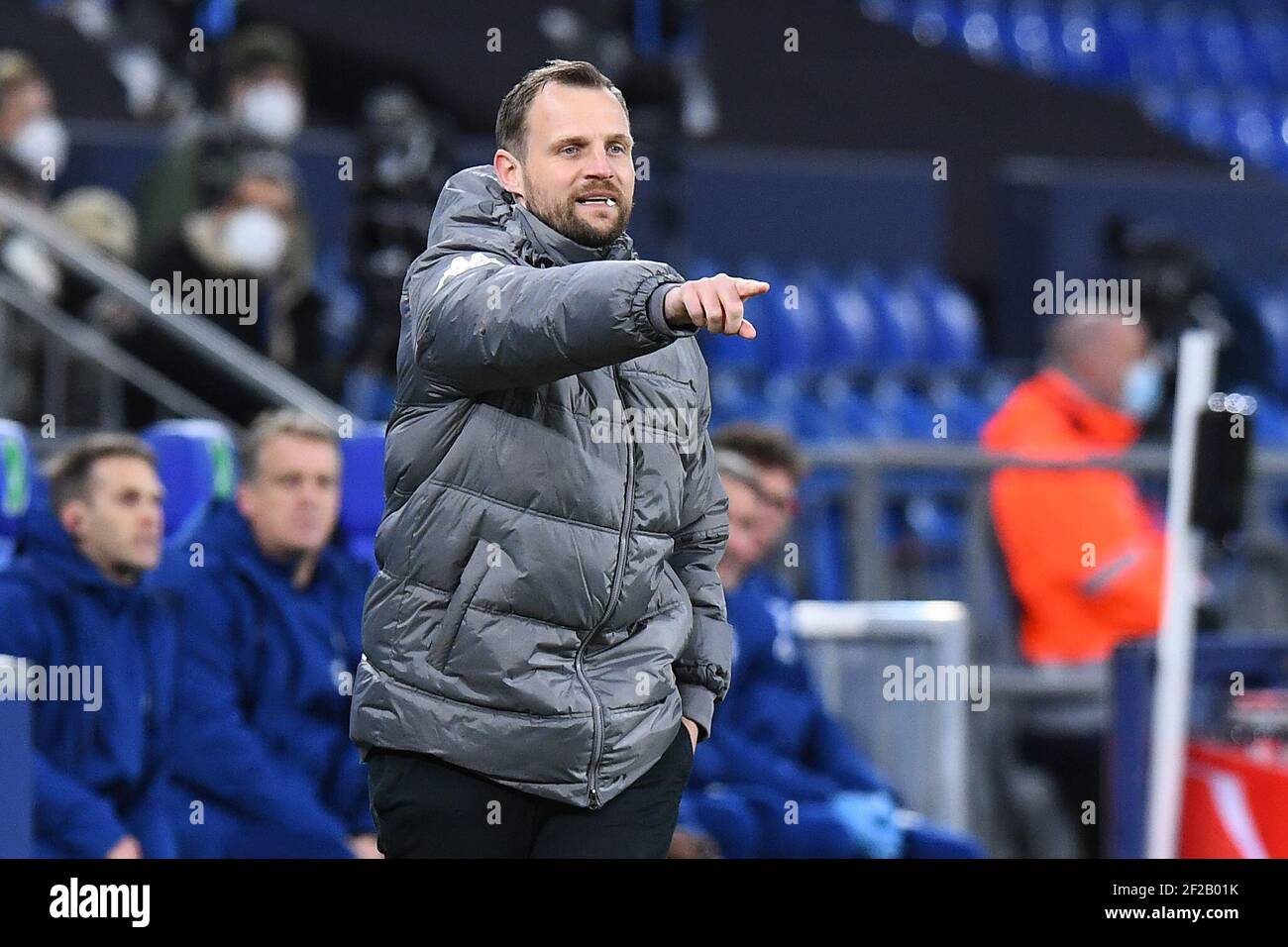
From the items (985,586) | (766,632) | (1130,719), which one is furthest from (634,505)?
(985,586)

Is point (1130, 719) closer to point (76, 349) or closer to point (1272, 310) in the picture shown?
point (76, 349)

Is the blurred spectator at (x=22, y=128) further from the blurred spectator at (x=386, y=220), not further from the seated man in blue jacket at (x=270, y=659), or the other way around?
the seated man in blue jacket at (x=270, y=659)

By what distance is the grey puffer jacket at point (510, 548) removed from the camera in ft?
8.21

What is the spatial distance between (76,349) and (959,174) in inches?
243

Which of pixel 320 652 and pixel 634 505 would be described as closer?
pixel 634 505

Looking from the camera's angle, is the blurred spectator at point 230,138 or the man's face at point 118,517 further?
the blurred spectator at point 230,138

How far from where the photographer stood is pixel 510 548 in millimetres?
2504

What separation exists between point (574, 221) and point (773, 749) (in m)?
2.60

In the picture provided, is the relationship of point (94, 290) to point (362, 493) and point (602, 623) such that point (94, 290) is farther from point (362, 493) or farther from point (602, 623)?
point (602, 623)

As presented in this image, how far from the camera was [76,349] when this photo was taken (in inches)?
221

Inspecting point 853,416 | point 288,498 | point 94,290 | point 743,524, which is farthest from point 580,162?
point 853,416

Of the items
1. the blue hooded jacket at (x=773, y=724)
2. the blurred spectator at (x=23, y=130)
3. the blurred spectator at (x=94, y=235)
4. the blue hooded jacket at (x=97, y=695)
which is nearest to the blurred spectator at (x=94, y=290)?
the blurred spectator at (x=94, y=235)

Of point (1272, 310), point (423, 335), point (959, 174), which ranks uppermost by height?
point (959, 174)

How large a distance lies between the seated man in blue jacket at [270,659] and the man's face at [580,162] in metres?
1.92
